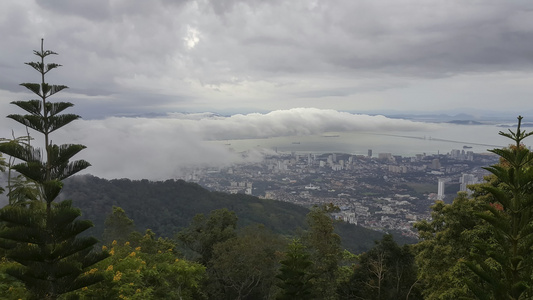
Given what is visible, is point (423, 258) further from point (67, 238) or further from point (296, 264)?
point (67, 238)

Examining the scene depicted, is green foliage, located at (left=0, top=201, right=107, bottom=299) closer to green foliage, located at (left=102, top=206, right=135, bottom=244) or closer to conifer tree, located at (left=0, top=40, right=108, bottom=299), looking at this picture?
conifer tree, located at (left=0, top=40, right=108, bottom=299)

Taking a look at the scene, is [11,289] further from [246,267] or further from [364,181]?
[364,181]

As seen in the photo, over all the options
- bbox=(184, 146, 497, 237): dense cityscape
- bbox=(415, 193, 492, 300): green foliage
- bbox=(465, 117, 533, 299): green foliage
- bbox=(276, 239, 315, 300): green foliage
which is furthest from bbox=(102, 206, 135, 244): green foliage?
bbox=(184, 146, 497, 237): dense cityscape

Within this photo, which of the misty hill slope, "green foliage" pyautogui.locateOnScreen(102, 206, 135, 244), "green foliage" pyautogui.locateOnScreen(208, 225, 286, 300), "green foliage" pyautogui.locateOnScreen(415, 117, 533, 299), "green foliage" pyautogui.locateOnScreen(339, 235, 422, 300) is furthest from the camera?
the misty hill slope

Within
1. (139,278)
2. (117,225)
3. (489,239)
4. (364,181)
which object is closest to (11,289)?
(139,278)

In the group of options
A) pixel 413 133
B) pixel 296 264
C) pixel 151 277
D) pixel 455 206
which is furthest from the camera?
pixel 413 133

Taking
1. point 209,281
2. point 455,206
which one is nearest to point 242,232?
point 209,281

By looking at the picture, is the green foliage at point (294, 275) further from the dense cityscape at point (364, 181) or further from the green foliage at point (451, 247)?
the dense cityscape at point (364, 181)

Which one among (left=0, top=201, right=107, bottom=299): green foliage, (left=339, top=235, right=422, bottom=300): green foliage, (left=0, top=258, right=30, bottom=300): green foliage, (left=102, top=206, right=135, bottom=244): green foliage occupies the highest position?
(left=0, top=201, right=107, bottom=299): green foliage
